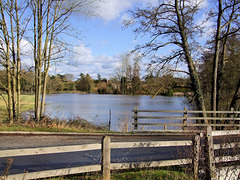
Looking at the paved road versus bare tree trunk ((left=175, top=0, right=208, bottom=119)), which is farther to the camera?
bare tree trunk ((left=175, top=0, right=208, bottom=119))

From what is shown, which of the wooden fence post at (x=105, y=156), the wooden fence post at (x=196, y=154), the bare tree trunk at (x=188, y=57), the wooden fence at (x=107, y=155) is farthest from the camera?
the bare tree trunk at (x=188, y=57)

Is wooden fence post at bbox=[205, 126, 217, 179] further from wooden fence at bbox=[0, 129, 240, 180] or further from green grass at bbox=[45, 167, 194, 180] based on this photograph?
green grass at bbox=[45, 167, 194, 180]

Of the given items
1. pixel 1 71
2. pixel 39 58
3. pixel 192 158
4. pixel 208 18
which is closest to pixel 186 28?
pixel 208 18

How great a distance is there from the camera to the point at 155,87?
50.6 feet

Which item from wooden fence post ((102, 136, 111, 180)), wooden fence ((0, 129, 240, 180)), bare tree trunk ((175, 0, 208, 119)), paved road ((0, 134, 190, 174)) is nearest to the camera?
wooden fence ((0, 129, 240, 180))

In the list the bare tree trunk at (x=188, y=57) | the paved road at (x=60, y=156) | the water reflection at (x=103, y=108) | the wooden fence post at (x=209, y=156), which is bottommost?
the water reflection at (x=103, y=108)

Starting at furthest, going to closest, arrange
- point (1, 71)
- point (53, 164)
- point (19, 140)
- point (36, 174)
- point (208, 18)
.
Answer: point (208, 18)
point (1, 71)
point (19, 140)
point (53, 164)
point (36, 174)

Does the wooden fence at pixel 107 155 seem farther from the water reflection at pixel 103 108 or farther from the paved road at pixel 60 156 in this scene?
the water reflection at pixel 103 108

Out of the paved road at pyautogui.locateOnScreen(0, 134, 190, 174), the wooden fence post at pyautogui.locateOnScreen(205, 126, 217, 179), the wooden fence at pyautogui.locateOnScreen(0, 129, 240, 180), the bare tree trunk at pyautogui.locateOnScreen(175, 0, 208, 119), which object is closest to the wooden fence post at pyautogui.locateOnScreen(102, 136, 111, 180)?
the wooden fence at pyautogui.locateOnScreen(0, 129, 240, 180)

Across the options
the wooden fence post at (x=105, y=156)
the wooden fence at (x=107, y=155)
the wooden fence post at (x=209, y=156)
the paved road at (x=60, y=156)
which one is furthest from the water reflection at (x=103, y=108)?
the wooden fence post at (x=105, y=156)

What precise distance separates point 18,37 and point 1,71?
3.13m

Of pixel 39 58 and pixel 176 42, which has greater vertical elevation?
pixel 176 42

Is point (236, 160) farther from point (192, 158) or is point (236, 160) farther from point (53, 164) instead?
point (53, 164)

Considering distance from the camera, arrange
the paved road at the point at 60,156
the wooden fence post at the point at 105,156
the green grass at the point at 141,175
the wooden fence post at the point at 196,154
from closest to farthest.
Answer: the wooden fence post at the point at 105,156 < the wooden fence post at the point at 196,154 < the green grass at the point at 141,175 < the paved road at the point at 60,156
